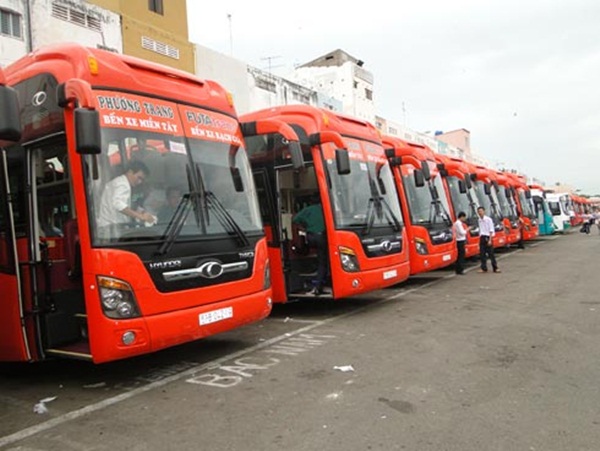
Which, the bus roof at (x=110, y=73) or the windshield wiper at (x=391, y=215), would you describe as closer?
the bus roof at (x=110, y=73)

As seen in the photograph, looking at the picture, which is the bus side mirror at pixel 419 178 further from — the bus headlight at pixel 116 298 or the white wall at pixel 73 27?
the white wall at pixel 73 27

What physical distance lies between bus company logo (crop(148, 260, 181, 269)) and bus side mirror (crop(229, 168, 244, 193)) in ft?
4.39

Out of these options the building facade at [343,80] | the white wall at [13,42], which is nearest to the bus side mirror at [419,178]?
the white wall at [13,42]

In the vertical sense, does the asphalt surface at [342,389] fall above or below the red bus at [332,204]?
below

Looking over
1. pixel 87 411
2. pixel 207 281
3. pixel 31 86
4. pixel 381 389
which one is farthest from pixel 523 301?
pixel 31 86

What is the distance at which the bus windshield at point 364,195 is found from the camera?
8391 mm

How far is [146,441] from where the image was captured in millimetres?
3902

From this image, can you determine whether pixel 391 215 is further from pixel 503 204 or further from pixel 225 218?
pixel 503 204

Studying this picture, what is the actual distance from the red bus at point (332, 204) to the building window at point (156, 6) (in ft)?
46.0

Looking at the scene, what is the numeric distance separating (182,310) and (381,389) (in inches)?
79.5

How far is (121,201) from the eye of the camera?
504 centimetres

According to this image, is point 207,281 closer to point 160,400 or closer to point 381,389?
point 160,400

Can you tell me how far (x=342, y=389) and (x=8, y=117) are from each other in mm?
3629

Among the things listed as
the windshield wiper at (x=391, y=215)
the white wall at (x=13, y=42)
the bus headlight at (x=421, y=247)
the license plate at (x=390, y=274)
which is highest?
the white wall at (x=13, y=42)
